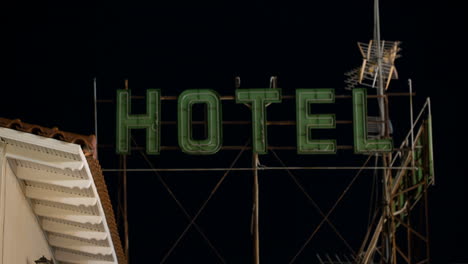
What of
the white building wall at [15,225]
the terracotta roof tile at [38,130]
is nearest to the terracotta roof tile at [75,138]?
the terracotta roof tile at [38,130]

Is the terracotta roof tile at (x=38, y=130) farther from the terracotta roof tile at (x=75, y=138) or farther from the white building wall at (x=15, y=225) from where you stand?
the white building wall at (x=15, y=225)

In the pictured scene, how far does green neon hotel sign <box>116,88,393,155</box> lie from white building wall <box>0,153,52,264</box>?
19.8 ft

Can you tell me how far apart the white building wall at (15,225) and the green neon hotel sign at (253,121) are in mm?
6020

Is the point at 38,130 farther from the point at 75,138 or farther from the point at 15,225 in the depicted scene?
the point at 15,225

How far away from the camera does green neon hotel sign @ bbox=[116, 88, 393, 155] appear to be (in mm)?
19562

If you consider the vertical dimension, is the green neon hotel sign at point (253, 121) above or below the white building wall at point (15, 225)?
above

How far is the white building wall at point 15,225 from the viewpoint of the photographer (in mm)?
12289

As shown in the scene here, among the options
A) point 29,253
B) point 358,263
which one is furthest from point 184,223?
point 29,253

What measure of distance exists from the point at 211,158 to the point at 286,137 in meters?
2.79

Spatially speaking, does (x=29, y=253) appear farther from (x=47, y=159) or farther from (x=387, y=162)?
(x=387, y=162)

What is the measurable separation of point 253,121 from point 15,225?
27.0 feet

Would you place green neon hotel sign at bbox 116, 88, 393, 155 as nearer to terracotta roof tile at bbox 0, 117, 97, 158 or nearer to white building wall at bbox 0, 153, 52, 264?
white building wall at bbox 0, 153, 52, 264

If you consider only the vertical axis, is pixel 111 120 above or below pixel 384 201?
above

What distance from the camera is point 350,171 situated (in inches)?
1056
